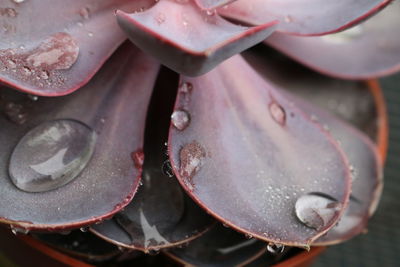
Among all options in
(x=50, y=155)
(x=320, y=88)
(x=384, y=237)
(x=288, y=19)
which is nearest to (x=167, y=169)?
(x=50, y=155)

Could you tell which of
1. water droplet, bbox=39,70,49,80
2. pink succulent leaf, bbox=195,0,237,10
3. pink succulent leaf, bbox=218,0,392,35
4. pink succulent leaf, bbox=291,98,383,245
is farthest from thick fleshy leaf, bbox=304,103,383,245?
water droplet, bbox=39,70,49,80

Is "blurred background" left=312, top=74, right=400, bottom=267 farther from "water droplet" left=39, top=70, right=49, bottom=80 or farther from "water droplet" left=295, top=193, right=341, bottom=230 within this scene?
"water droplet" left=39, top=70, right=49, bottom=80

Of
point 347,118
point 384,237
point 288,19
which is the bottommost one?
point 384,237

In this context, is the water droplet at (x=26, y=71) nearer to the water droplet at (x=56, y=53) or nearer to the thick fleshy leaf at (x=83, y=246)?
the water droplet at (x=56, y=53)

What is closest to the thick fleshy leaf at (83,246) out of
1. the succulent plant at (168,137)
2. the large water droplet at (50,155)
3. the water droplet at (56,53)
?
the succulent plant at (168,137)

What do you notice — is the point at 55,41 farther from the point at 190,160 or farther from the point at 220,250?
the point at 220,250
